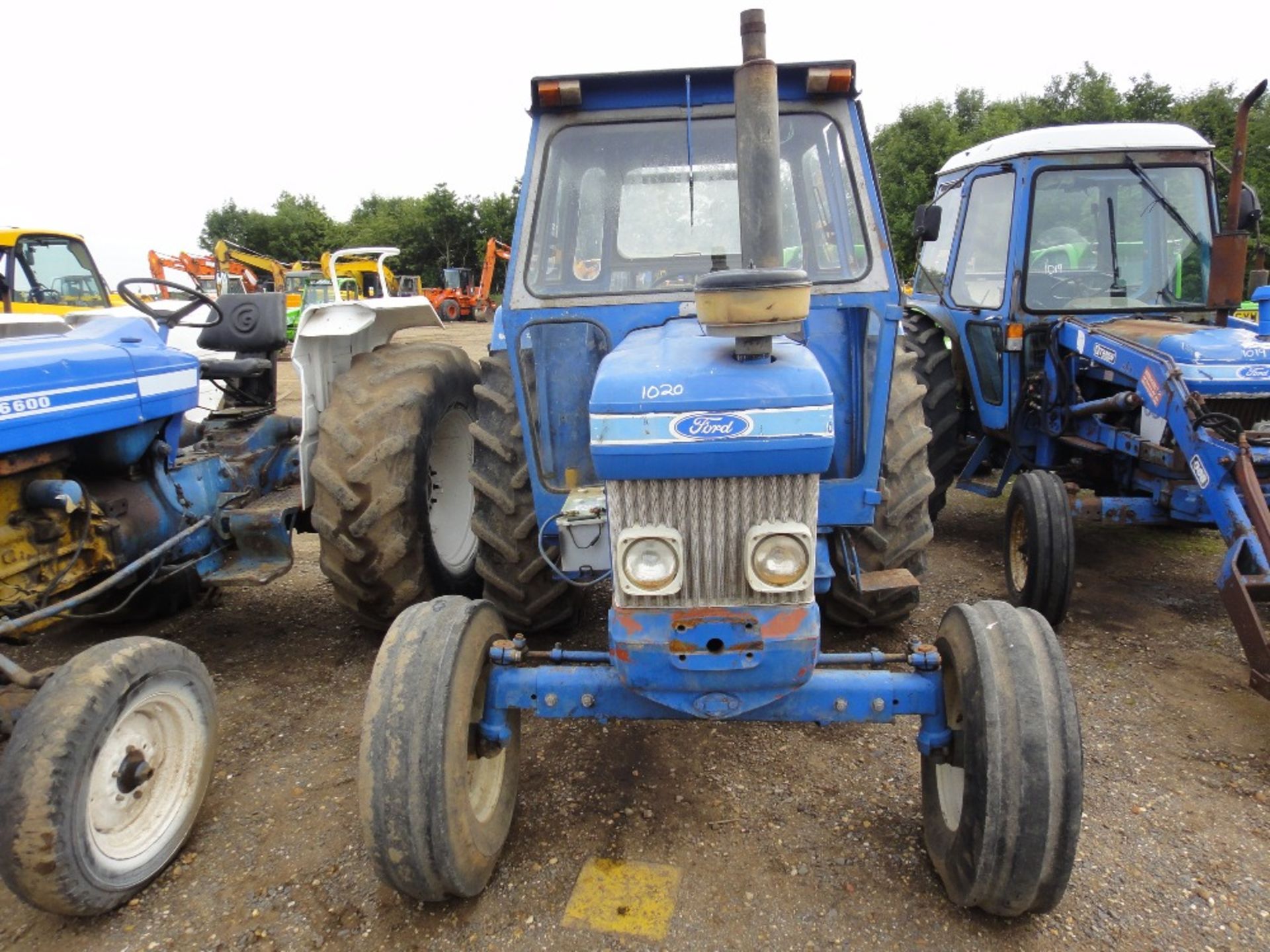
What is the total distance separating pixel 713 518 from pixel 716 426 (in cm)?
23

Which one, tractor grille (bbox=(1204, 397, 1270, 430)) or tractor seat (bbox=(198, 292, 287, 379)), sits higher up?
tractor seat (bbox=(198, 292, 287, 379))

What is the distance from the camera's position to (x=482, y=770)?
98.1 inches

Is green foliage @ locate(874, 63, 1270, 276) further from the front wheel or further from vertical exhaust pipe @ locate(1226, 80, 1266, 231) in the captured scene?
the front wheel

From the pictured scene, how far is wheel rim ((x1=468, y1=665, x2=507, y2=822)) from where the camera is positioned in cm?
238

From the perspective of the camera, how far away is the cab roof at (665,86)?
282 cm

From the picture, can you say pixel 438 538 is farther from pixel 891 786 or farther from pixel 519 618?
pixel 891 786

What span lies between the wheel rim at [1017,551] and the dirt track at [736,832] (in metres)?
0.51

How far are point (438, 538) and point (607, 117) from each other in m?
2.11

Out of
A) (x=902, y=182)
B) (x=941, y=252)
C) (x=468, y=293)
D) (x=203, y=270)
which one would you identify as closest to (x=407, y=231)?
(x=468, y=293)

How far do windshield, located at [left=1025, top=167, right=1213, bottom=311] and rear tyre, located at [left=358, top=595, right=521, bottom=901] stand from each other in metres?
3.94

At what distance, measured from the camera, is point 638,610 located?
6.92 ft

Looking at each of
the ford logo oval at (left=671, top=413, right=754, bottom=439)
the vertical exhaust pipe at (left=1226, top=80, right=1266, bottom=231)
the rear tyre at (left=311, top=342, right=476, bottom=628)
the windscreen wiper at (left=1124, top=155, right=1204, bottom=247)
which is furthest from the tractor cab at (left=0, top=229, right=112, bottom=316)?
the vertical exhaust pipe at (left=1226, top=80, right=1266, bottom=231)

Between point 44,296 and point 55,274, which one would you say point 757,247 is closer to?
point 44,296

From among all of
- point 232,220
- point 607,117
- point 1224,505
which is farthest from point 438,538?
point 232,220
